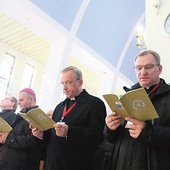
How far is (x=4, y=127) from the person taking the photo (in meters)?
2.99

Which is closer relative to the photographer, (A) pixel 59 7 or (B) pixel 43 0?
(B) pixel 43 0

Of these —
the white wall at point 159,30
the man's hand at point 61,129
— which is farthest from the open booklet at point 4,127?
the white wall at point 159,30

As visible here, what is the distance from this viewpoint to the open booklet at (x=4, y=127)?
2896 mm

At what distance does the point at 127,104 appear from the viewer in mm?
1623

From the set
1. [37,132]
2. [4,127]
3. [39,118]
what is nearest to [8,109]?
[4,127]

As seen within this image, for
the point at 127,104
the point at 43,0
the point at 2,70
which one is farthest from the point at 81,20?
the point at 2,70

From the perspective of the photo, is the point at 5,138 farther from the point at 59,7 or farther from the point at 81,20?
the point at 81,20

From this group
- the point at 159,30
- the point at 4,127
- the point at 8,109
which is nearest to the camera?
the point at 4,127

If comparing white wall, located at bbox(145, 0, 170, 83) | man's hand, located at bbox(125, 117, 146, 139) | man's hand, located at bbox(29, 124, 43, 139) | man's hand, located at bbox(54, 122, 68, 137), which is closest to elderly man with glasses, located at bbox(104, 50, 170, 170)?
man's hand, located at bbox(125, 117, 146, 139)

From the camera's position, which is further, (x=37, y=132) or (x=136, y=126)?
(x=37, y=132)

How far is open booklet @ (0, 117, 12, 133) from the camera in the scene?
2.90 metres

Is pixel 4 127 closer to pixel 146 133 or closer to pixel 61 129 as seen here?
pixel 61 129

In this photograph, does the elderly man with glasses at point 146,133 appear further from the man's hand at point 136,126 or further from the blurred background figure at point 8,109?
the blurred background figure at point 8,109

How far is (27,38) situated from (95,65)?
4.81 meters
